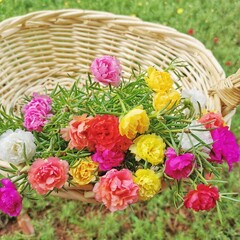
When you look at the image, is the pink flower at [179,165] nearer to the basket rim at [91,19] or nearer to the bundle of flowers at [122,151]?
the bundle of flowers at [122,151]

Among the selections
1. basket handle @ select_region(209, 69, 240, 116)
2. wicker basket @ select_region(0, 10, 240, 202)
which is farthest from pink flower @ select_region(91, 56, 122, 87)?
wicker basket @ select_region(0, 10, 240, 202)

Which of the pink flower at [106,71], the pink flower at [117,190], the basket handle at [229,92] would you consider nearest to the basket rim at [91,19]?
the basket handle at [229,92]

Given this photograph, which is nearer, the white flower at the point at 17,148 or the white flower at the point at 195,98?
the white flower at the point at 17,148

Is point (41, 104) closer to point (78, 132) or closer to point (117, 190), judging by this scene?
point (78, 132)

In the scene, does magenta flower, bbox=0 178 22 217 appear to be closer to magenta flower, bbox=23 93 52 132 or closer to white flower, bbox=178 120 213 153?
magenta flower, bbox=23 93 52 132

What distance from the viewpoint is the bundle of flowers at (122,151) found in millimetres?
883

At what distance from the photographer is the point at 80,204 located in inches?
64.9

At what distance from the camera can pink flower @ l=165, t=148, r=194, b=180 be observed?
868 millimetres

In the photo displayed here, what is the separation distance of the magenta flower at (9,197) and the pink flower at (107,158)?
16 centimetres

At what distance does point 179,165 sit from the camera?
2.84ft

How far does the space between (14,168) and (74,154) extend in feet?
0.39

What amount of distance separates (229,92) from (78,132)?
1.33 feet

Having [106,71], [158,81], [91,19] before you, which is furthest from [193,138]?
[91,19]

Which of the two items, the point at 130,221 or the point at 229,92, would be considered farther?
the point at 130,221
